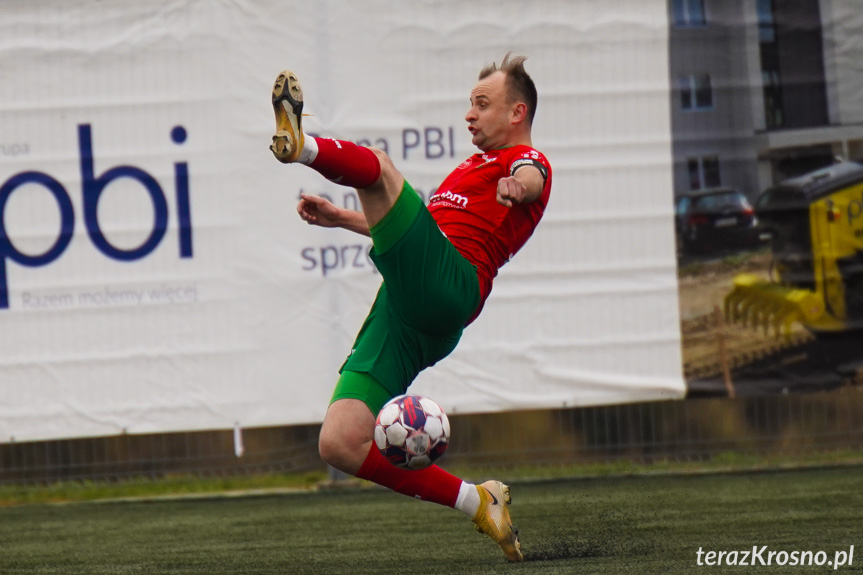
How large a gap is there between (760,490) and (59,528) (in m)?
3.48

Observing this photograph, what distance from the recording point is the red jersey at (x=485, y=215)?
12.4ft

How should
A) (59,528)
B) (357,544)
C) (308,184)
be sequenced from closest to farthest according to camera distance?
(357,544), (59,528), (308,184)

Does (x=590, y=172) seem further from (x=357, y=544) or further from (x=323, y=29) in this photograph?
(x=357, y=544)

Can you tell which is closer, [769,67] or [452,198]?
[452,198]

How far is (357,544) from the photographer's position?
450 centimetres

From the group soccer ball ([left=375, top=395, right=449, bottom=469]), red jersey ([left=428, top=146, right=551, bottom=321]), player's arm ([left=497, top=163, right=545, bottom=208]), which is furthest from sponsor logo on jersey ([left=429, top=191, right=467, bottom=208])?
soccer ball ([left=375, top=395, right=449, bottom=469])

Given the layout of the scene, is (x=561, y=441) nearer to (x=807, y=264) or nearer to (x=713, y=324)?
(x=713, y=324)

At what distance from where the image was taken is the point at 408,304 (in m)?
3.52

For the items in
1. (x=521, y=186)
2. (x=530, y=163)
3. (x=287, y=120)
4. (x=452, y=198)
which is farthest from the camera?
(x=452, y=198)

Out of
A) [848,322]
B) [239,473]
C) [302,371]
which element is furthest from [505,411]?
[848,322]

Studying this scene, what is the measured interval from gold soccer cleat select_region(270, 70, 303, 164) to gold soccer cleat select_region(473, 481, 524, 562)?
137 cm

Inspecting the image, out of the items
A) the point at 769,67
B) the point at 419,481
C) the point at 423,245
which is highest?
the point at 769,67

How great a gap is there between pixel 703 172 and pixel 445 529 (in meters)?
2.86

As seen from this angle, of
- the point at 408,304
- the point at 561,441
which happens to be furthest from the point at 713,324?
the point at 408,304
